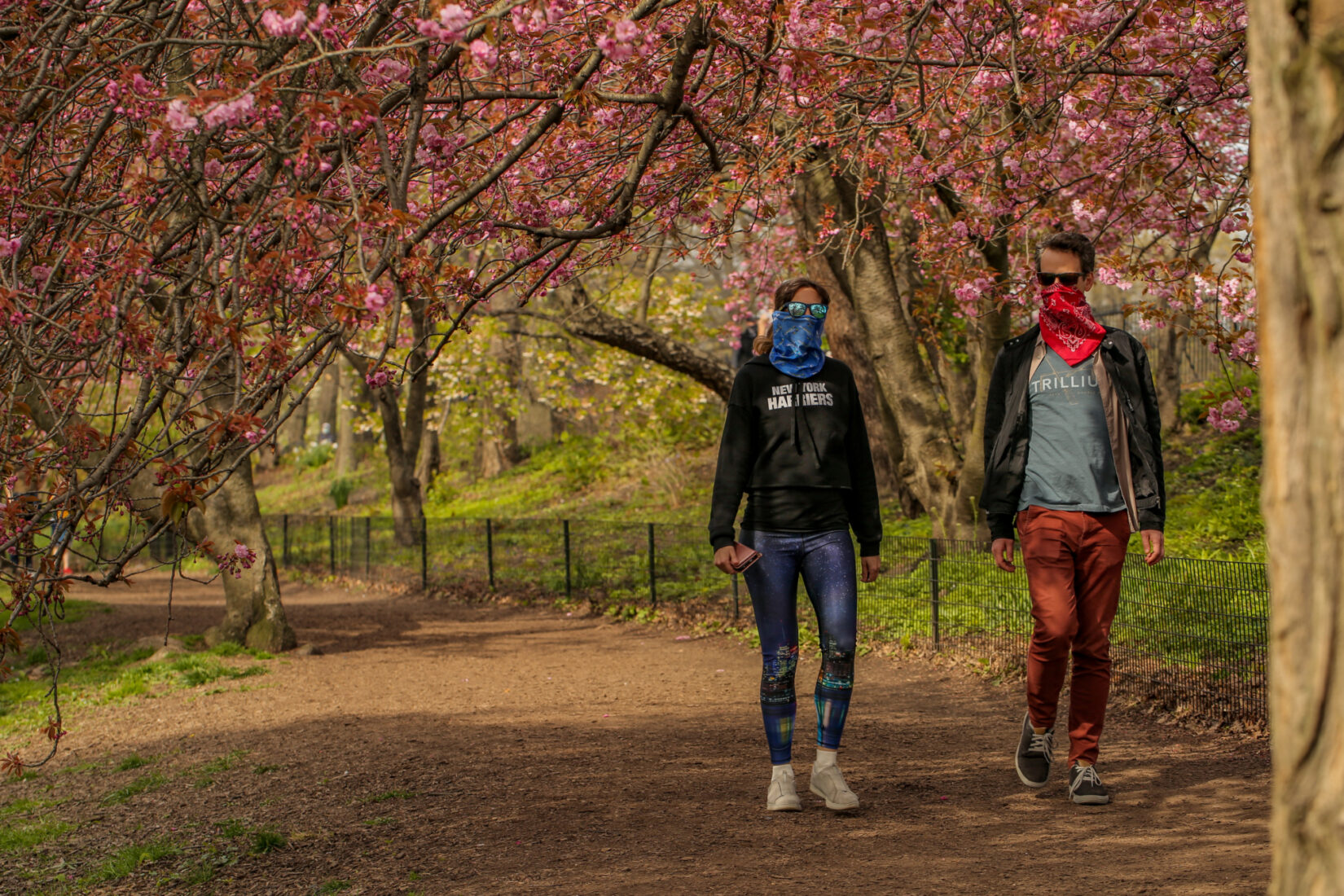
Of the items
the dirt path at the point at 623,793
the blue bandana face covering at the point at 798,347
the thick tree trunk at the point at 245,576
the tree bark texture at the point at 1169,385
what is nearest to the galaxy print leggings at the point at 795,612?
the dirt path at the point at 623,793

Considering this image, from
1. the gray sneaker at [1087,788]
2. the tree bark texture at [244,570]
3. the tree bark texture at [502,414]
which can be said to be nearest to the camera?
the gray sneaker at [1087,788]

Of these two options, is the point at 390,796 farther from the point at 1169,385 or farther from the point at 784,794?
the point at 1169,385

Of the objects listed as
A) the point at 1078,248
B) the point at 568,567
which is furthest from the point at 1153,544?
the point at 568,567

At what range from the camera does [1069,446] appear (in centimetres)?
439

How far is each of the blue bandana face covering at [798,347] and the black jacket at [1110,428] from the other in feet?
2.59

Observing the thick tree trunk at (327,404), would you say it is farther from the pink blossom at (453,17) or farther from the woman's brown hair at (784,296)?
the pink blossom at (453,17)

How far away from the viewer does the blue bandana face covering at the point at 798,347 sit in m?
4.42

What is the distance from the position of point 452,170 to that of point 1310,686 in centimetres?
433

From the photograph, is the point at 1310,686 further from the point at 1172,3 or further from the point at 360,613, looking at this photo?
the point at 360,613

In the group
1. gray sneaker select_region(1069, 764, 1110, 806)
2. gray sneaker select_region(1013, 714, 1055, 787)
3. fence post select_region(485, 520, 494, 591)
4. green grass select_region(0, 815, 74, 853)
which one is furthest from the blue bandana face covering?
fence post select_region(485, 520, 494, 591)

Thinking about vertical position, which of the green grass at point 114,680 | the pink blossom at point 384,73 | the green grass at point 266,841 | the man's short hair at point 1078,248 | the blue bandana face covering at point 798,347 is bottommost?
the green grass at point 114,680

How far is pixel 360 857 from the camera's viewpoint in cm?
434

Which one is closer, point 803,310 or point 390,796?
point 803,310

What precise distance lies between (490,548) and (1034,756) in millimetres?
10172
